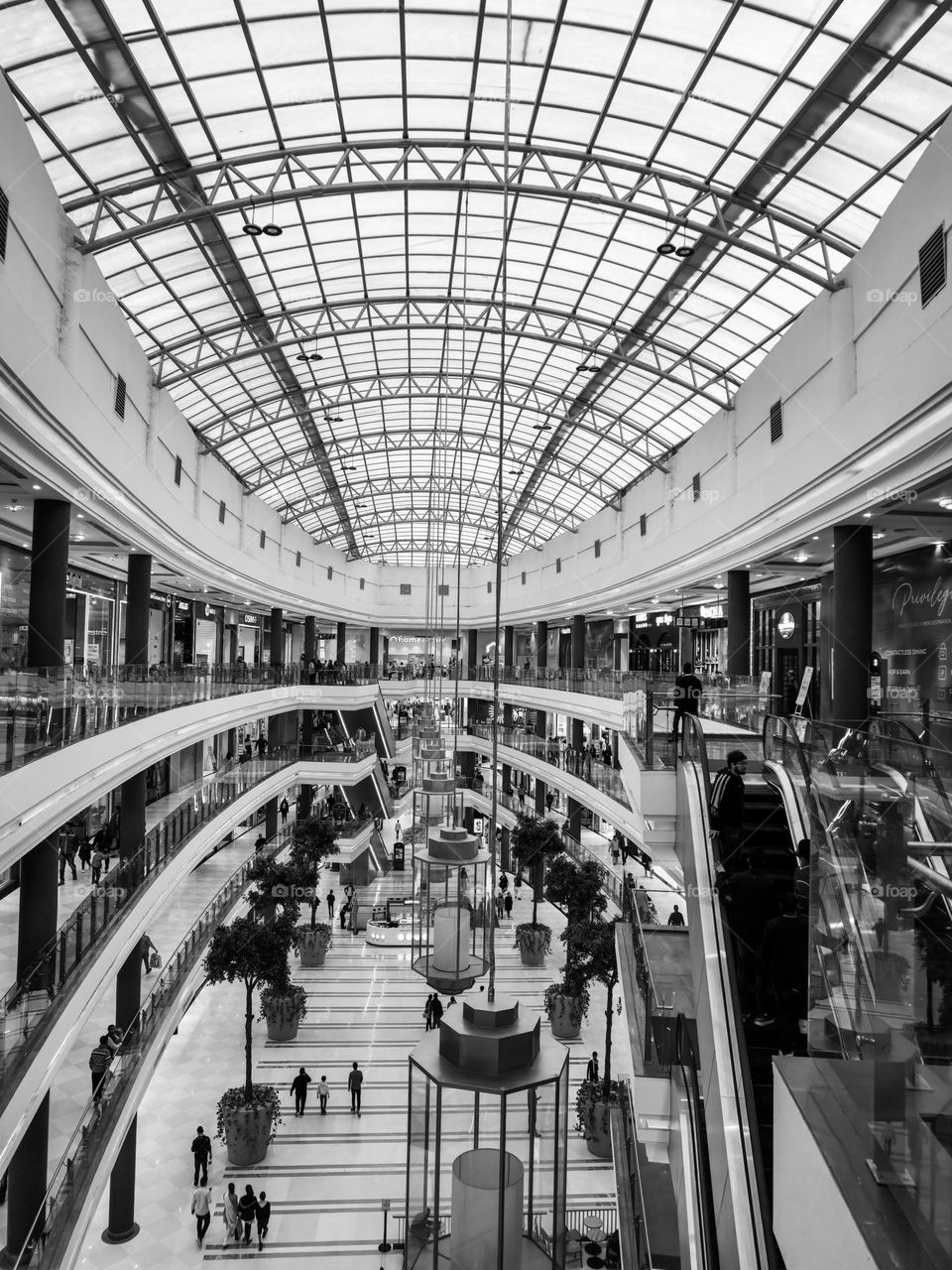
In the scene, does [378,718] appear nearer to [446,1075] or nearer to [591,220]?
[591,220]

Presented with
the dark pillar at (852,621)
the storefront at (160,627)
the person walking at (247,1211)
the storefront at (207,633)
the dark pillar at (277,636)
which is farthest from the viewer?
the storefront at (207,633)

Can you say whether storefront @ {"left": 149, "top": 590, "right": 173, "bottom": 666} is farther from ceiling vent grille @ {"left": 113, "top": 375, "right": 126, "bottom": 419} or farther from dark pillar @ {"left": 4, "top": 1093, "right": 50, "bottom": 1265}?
dark pillar @ {"left": 4, "top": 1093, "right": 50, "bottom": 1265}

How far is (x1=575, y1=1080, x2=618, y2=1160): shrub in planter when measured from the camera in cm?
1869

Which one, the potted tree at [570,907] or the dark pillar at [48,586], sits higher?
the dark pillar at [48,586]

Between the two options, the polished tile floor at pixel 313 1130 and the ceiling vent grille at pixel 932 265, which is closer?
the ceiling vent grille at pixel 932 265

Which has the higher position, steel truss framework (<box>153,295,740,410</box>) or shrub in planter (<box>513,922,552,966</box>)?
steel truss framework (<box>153,295,740,410</box>)

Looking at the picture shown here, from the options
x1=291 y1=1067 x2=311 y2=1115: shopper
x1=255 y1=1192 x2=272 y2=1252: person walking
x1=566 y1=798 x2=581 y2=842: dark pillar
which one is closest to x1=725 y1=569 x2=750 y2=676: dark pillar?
x1=566 y1=798 x2=581 y2=842: dark pillar

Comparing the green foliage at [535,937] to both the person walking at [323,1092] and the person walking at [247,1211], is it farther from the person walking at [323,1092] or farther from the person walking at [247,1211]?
the person walking at [247,1211]

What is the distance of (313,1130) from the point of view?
20031 mm

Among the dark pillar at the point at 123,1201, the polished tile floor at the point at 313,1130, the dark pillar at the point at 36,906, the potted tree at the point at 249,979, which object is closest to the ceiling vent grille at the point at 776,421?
the polished tile floor at the point at 313,1130

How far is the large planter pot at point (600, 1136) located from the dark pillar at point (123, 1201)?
9509 mm

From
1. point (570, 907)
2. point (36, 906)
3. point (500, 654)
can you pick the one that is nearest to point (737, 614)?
point (500, 654)

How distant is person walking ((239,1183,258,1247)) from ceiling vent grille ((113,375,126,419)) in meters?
15.8

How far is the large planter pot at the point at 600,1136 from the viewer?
1869 centimetres
